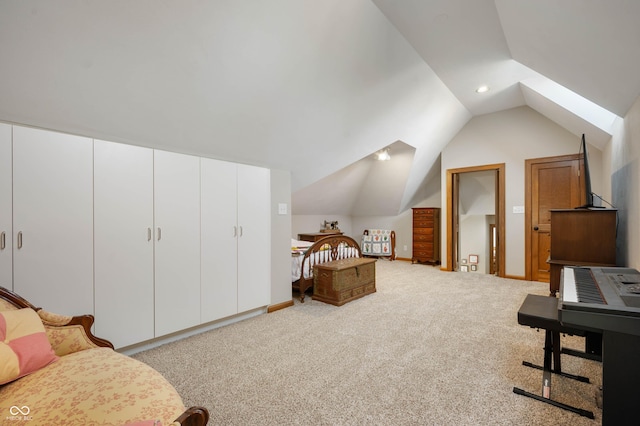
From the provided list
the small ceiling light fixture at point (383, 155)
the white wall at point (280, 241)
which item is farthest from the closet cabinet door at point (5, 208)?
the small ceiling light fixture at point (383, 155)

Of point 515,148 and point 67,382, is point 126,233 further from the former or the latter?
point 515,148

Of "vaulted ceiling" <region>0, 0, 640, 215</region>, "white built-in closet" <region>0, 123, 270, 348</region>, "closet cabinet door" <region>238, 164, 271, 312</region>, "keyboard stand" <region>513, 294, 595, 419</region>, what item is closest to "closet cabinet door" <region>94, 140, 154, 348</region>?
"white built-in closet" <region>0, 123, 270, 348</region>

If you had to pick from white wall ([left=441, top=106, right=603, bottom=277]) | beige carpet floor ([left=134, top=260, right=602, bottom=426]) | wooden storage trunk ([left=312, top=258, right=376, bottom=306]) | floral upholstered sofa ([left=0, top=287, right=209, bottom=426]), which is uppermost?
white wall ([left=441, top=106, right=603, bottom=277])

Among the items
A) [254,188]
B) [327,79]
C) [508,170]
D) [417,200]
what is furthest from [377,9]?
[417,200]

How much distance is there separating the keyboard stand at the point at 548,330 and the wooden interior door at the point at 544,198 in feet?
10.5

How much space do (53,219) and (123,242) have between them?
457 millimetres

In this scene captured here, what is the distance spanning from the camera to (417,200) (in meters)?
6.98

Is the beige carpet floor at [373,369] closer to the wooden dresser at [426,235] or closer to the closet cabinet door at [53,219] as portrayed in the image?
the closet cabinet door at [53,219]

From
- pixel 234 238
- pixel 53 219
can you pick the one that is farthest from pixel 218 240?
pixel 53 219

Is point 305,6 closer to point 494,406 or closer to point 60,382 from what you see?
point 60,382

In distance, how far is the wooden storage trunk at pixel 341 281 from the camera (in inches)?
144

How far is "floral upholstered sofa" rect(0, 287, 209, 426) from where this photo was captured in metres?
1.02

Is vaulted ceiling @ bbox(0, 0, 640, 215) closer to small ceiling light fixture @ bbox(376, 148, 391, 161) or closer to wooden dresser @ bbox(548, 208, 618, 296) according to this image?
wooden dresser @ bbox(548, 208, 618, 296)

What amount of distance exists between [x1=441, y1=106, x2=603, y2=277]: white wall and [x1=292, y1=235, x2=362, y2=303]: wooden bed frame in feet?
9.01
